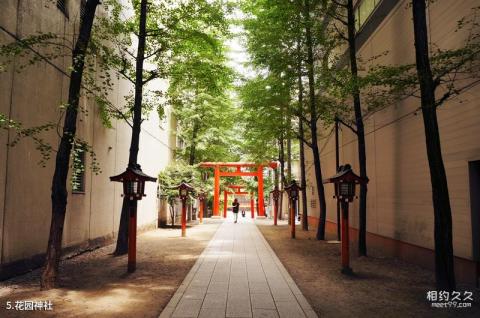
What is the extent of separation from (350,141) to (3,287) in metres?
14.5

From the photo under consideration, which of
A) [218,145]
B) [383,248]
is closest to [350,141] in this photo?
[383,248]

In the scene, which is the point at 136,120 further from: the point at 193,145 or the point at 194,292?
the point at 193,145

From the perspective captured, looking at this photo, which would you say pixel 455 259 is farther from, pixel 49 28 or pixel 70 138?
pixel 49 28

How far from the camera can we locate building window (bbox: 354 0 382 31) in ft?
46.4

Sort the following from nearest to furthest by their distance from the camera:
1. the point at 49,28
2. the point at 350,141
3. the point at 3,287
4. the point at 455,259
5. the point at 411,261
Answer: the point at 3,287 < the point at 455,259 < the point at 49,28 < the point at 411,261 < the point at 350,141

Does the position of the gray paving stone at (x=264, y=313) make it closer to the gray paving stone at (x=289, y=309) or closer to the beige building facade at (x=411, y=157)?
the gray paving stone at (x=289, y=309)

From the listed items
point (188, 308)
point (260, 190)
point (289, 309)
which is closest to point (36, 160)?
point (188, 308)

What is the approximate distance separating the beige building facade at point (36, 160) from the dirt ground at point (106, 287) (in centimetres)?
84

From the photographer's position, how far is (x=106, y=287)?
784 centimetres

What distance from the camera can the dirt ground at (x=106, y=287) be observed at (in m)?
6.20


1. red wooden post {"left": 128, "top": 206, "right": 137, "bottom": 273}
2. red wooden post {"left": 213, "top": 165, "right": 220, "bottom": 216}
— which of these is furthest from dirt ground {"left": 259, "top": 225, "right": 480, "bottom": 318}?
red wooden post {"left": 213, "top": 165, "right": 220, "bottom": 216}

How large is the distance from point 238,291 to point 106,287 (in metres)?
2.72

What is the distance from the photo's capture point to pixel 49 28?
10000mm

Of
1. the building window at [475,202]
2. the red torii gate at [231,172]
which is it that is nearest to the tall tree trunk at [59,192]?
the building window at [475,202]
